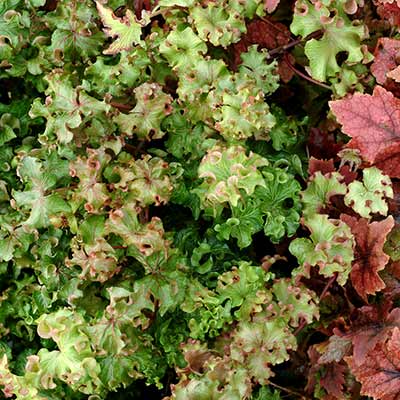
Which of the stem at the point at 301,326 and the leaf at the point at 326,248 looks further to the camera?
the stem at the point at 301,326

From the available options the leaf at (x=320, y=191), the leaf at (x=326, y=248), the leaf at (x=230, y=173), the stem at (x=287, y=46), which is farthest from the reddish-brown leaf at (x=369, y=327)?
the stem at (x=287, y=46)

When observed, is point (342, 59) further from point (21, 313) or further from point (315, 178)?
point (21, 313)

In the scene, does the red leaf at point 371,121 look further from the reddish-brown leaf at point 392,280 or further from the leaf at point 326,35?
the reddish-brown leaf at point 392,280

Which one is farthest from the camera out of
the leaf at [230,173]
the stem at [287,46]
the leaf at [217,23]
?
the stem at [287,46]

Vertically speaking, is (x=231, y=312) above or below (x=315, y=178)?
below

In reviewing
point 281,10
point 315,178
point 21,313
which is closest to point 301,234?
point 315,178

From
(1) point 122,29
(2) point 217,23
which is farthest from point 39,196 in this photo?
(2) point 217,23

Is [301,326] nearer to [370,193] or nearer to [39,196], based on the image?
[370,193]

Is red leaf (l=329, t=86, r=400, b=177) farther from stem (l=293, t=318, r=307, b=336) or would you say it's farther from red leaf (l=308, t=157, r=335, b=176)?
stem (l=293, t=318, r=307, b=336)
